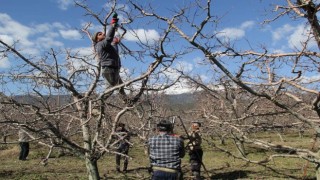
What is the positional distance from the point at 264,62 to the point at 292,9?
1340 mm

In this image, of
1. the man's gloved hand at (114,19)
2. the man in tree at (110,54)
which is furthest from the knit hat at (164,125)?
the man's gloved hand at (114,19)

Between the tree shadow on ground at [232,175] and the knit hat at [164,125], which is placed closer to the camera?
the knit hat at [164,125]

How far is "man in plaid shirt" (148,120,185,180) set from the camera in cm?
651

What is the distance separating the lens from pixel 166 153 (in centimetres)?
652

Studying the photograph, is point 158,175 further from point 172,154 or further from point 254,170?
point 254,170

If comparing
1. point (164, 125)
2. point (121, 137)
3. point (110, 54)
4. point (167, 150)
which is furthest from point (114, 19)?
point (167, 150)

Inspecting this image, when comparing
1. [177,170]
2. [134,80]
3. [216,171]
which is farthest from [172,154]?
[216,171]

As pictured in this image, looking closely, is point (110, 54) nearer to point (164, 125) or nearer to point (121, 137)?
point (121, 137)

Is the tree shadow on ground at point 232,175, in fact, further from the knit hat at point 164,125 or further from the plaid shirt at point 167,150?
the knit hat at point 164,125

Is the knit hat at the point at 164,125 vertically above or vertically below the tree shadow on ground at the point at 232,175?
above

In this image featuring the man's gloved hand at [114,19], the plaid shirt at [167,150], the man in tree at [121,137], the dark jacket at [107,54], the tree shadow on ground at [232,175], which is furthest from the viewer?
the tree shadow on ground at [232,175]

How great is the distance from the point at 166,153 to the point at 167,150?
0.17 ft

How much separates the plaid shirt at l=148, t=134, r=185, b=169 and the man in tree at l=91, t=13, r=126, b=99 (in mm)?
2382

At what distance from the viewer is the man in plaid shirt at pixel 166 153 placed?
21.4 ft
